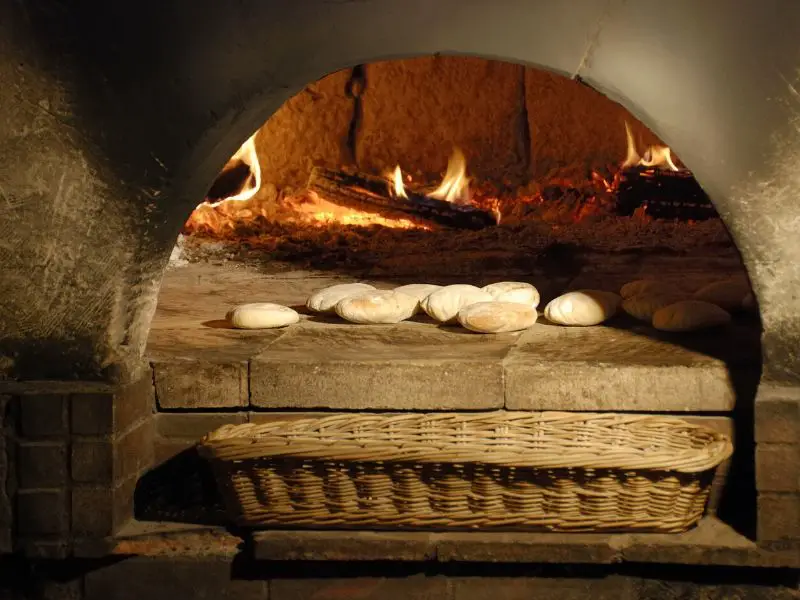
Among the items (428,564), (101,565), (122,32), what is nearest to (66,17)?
(122,32)

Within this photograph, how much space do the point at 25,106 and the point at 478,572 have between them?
1.69m

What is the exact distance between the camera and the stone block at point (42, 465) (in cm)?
309

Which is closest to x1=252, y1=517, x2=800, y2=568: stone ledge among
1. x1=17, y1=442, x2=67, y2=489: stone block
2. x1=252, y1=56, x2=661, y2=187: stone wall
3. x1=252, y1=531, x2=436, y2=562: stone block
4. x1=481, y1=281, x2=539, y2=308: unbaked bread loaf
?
x1=252, y1=531, x2=436, y2=562: stone block

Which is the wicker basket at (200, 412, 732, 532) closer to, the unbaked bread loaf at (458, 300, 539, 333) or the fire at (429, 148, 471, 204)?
the unbaked bread loaf at (458, 300, 539, 333)

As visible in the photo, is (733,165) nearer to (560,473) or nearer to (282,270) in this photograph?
(560,473)

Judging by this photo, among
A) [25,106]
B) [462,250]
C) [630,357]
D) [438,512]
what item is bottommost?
[438,512]

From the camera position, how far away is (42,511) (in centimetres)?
310

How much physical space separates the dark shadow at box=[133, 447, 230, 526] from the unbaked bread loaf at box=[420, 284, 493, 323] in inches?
37.3

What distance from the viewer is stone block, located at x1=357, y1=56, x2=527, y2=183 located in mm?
6027

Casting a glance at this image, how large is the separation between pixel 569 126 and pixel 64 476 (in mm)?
3709

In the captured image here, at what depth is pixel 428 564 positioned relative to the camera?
119 inches

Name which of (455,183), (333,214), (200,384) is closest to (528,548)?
(200,384)

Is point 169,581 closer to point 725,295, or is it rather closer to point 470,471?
point 470,471

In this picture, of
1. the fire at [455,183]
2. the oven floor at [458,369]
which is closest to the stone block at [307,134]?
the fire at [455,183]
